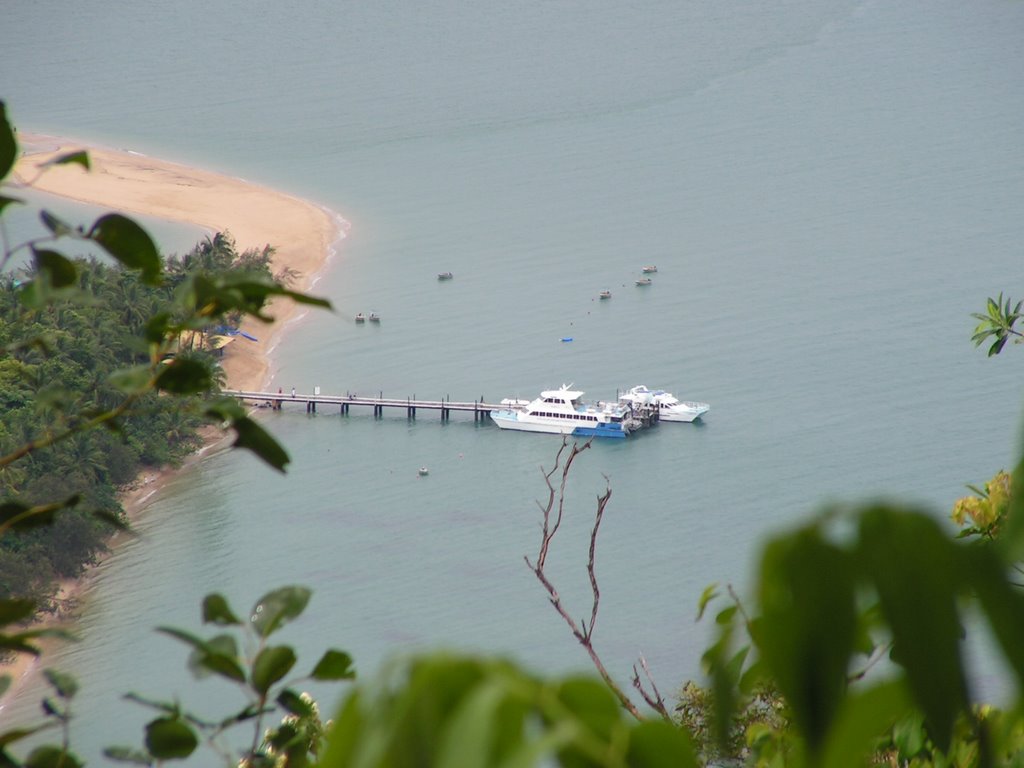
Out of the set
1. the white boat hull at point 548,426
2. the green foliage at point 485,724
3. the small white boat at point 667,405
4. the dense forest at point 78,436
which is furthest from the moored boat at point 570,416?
the green foliage at point 485,724

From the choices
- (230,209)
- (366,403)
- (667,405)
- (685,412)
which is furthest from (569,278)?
(230,209)

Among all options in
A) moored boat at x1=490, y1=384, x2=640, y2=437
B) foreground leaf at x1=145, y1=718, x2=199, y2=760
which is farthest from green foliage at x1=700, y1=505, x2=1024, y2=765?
moored boat at x1=490, y1=384, x2=640, y2=437

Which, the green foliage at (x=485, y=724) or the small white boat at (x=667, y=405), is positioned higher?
the small white boat at (x=667, y=405)

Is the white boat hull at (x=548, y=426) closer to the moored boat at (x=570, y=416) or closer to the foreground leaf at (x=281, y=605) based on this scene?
the moored boat at (x=570, y=416)

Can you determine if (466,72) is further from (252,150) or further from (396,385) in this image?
(396,385)

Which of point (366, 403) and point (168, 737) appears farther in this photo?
point (366, 403)

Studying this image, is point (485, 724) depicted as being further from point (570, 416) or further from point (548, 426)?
point (548, 426)

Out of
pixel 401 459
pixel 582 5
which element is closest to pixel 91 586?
pixel 401 459
